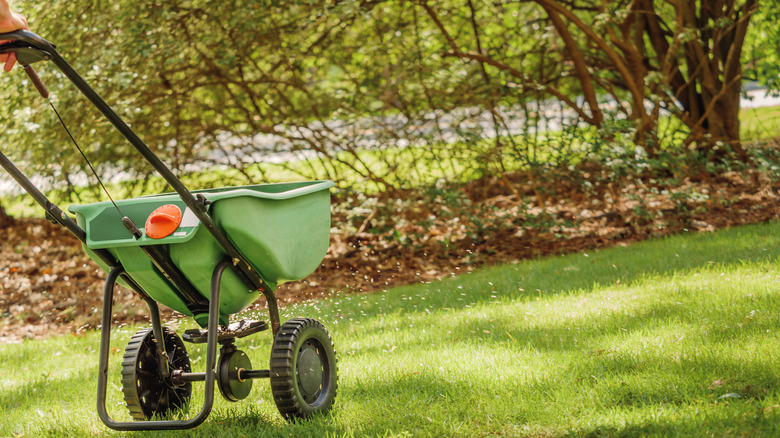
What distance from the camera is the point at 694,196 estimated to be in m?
6.51

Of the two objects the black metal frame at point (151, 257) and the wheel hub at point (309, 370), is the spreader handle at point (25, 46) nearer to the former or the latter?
the black metal frame at point (151, 257)

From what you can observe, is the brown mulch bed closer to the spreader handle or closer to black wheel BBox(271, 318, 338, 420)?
black wheel BBox(271, 318, 338, 420)

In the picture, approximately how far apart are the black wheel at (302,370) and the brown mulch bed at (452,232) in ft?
9.05

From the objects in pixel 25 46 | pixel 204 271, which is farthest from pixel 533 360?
pixel 25 46

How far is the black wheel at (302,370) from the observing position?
2883mm

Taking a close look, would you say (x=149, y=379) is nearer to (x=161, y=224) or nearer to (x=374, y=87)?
(x=161, y=224)

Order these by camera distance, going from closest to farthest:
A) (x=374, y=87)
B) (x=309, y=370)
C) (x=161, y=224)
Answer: (x=161, y=224) → (x=309, y=370) → (x=374, y=87)

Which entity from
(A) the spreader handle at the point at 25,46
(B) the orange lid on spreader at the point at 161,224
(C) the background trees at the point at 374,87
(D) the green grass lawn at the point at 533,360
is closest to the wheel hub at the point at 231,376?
(D) the green grass lawn at the point at 533,360

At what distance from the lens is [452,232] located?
23.4 ft

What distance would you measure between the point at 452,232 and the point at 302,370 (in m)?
4.27

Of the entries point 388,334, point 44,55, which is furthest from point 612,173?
point 44,55

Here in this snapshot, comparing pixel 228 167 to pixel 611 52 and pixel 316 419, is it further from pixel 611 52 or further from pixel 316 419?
pixel 316 419

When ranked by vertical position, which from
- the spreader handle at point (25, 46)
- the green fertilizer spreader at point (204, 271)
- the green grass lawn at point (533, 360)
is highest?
the spreader handle at point (25, 46)

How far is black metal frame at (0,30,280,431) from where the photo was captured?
93.9 inches
